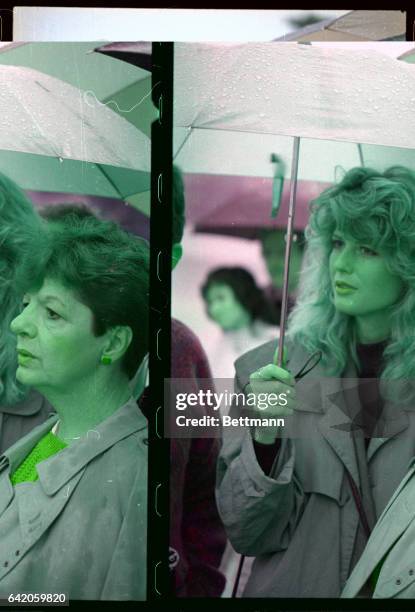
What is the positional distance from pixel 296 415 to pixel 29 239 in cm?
149

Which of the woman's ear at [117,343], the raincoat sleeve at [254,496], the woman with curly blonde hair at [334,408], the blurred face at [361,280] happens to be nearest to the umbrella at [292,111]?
the woman with curly blonde hair at [334,408]

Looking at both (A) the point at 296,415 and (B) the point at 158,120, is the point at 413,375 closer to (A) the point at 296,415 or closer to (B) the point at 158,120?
(A) the point at 296,415

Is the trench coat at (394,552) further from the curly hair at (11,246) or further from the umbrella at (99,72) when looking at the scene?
the umbrella at (99,72)

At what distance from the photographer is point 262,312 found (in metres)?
5.02

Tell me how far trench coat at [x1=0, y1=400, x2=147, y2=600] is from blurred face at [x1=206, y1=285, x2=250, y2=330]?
577mm

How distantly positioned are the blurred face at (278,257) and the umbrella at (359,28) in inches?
42.1

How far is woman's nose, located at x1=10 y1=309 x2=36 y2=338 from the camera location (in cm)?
512

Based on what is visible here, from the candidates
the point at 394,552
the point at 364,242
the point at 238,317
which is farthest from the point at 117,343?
the point at 394,552

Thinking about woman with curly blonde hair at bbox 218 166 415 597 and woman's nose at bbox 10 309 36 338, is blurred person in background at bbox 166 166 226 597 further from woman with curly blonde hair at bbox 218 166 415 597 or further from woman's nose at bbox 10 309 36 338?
woman's nose at bbox 10 309 36 338

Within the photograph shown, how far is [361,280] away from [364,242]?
0.17m

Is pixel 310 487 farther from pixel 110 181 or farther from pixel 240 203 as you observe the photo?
pixel 110 181

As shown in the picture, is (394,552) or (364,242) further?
(364,242)

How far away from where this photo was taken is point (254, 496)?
4945mm

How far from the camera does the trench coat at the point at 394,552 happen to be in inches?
193
